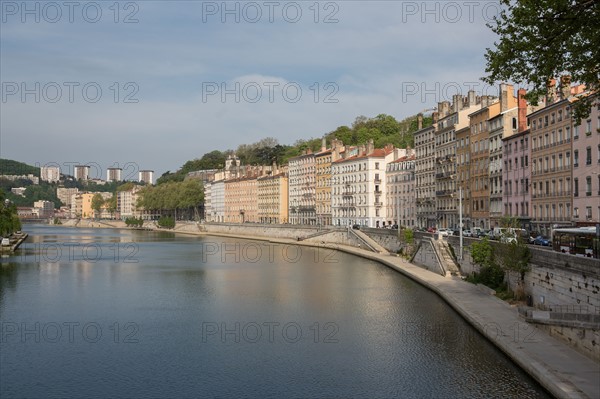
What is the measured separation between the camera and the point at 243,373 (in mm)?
32219

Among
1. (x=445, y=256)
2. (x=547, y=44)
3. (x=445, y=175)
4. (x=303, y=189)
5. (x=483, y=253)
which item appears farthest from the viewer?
(x=303, y=189)

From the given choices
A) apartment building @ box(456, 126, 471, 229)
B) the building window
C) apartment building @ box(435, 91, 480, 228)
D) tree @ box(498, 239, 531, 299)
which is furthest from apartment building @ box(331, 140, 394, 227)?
tree @ box(498, 239, 531, 299)

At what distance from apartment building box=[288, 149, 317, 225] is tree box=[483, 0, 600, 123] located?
13350cm

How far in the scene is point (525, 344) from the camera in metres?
31.6

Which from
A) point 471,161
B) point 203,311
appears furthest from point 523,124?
point 203,311

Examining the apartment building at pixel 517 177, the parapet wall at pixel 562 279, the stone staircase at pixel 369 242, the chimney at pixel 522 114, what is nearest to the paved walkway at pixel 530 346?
the parapet wall at pixel 562 279

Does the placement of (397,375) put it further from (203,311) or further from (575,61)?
(203,311)

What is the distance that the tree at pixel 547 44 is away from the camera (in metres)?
23.6

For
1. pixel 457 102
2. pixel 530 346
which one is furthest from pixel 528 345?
pixel 457 102

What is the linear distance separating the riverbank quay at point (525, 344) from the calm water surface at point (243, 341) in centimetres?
76

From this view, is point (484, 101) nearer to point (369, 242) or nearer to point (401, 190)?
point (369, 242)

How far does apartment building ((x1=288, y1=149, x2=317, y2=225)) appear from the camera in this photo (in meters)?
162

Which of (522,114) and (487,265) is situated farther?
(522,114)

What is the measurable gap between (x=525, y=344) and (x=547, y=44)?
47.5 ft
